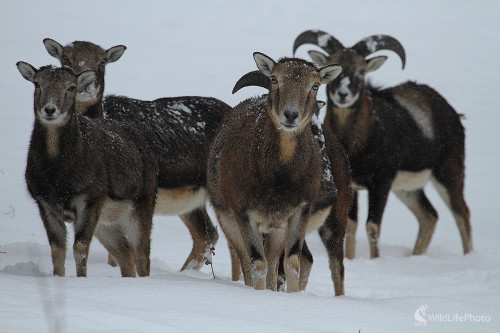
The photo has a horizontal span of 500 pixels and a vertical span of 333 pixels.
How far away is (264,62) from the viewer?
7.95 m

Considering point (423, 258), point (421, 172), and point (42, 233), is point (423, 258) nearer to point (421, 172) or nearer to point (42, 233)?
point (421, 172)

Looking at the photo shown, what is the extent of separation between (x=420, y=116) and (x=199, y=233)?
4.39 metres

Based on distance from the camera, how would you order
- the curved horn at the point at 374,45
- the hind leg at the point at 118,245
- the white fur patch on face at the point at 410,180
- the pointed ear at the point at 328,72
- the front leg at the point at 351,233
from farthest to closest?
the curved horn at the point at 374,45
the white fur patch on face at the point at 410,180
the front leg at the point at 351,233
the hind leg at the point at 118,245
the pointed ear at the point at 328,72

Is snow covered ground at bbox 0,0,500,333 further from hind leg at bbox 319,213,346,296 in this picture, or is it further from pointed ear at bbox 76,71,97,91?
pointed ear at bbox 76,71,97,91

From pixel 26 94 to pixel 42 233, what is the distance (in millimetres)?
8484

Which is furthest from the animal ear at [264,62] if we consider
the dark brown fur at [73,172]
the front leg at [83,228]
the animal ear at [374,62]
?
the animal ear at [374,62]

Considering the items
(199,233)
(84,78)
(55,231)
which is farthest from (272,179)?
(199,233)

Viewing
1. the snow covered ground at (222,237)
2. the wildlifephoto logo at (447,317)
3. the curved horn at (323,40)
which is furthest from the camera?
the curved horn at (323,40)

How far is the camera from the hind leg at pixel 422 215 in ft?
43.2

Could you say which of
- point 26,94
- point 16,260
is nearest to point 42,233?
point 16,260

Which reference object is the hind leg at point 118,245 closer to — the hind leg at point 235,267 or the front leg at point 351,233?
the hind leg at point 235,267

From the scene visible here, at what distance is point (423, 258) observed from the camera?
12398 millimetres

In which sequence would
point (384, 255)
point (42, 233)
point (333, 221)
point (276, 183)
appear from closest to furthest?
point (276, 183)
point (333, 221)
point (42, 233)
point (384, 255)

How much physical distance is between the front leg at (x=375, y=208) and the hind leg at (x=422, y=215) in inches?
38.9
